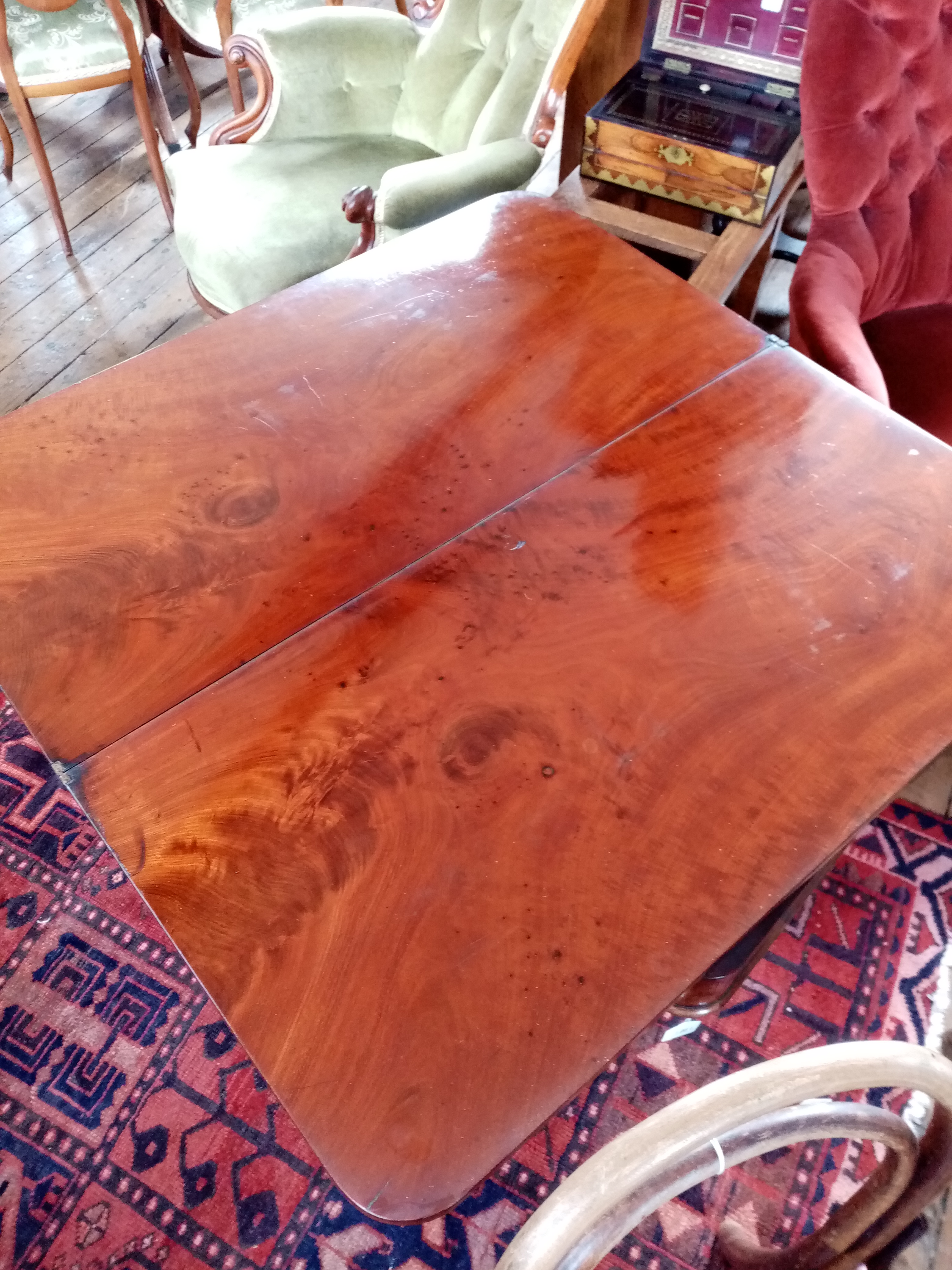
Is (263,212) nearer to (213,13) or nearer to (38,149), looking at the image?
(38,149)

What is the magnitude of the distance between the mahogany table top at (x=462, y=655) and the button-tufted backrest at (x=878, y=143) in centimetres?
39

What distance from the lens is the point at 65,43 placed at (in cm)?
230

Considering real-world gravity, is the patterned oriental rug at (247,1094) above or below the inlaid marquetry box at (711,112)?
below

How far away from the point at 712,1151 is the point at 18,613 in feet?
2.63

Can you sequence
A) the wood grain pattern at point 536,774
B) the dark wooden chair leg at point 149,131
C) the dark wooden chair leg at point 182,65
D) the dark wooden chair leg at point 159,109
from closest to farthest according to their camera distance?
the wood grain pattern at point 536,774 < the dark wooden chair leg at point 149,131 < the dark wooden chair leg at point 159,109 < the dark wooden chair leg at point 182,65

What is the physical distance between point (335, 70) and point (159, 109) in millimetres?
1104

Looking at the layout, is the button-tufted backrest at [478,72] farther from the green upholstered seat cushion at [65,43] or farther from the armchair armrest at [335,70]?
the green upholstered seat cushion at [65,43]

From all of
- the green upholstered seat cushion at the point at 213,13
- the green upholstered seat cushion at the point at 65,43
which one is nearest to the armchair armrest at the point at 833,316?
the green upholstered seat cushion at the point at 213,13

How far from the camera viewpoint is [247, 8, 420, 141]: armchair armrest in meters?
1.92

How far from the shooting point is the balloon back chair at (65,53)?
89.1 inches

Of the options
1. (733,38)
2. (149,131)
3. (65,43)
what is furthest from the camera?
(149,131)

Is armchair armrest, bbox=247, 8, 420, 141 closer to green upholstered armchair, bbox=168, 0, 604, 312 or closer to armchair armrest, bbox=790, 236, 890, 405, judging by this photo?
green upholstered armchair, bbox=168, 0, 604, 312

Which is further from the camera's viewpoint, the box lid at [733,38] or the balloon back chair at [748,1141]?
the box lid at [733,38]

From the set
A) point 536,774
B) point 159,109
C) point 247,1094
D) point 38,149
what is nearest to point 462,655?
point 536,774
